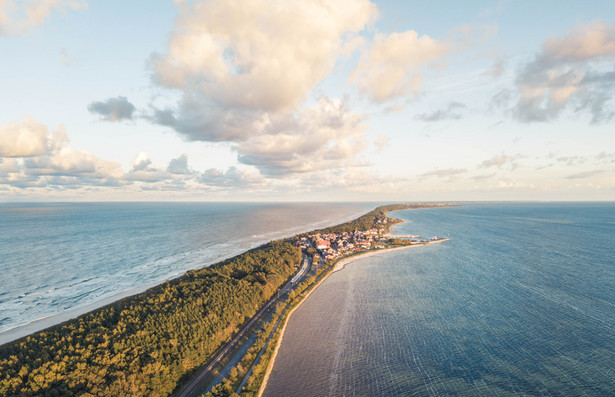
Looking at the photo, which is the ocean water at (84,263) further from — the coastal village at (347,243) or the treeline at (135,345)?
the coastal village at (347,243)

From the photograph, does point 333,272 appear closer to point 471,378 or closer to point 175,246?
point 471,378

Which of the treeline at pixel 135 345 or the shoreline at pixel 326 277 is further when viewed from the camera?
the shoreline at pixel 326 277

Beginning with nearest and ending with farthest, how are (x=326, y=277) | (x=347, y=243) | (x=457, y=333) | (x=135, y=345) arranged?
(x=135, y=345) → (x=457, y=333) → (x=326, y=277) → (x=347, y=243)

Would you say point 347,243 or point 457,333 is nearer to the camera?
point 457,333

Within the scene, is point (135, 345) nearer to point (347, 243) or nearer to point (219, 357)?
point (219, 357)

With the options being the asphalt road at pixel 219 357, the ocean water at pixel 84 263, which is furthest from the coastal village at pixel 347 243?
the asphalt road at pixel 219 357

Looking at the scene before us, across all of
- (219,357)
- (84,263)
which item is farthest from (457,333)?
(84,263)

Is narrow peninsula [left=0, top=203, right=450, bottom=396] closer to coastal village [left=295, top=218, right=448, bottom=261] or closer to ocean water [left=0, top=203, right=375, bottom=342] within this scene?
ocean water [left=0, top=203, right=375, bottom=342]
